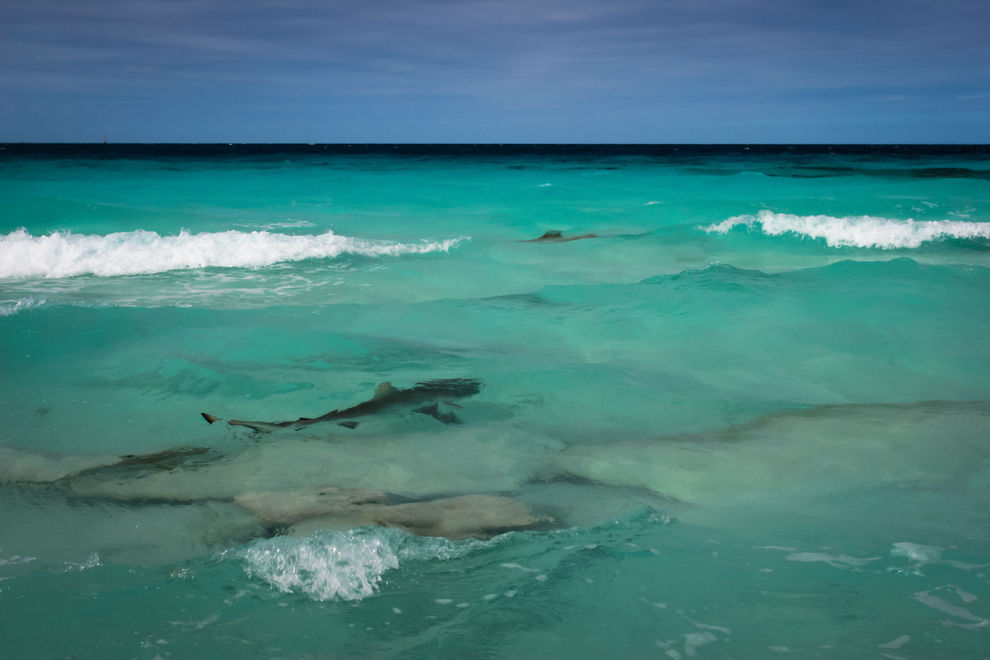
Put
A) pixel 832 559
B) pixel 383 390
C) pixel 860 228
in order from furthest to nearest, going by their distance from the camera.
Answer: pixel 860 228 → pixel 383 390 → pixel 832 559

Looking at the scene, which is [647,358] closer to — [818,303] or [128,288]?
[818,303]

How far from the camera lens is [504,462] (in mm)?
5027

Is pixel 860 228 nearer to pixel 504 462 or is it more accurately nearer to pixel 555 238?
pixel 555 238

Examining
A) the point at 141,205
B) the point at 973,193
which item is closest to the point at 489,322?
the point at 141,205

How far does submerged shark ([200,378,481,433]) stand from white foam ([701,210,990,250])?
44.3ft

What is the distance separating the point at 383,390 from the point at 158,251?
989 centimetres

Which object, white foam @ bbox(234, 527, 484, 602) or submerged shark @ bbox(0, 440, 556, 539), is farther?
submerged shark @ bbox(0, 440, 556, 539)

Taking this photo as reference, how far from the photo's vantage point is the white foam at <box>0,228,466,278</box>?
13.1m

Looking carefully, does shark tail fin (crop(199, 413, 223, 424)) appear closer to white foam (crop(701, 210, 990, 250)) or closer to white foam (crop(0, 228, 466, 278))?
white foam (crop(0, 228, 466, 278))

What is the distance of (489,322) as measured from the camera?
9.33 meters

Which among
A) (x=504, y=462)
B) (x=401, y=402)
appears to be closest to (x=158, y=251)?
(x=401, y=402)

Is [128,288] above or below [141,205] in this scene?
below

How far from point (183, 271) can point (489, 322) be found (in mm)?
7079

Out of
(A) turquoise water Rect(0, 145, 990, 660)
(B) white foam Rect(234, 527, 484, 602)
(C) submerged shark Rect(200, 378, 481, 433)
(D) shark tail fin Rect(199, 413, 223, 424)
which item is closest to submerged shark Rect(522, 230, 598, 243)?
(A) turquoise water Rect(0, 145, 990, 660)
